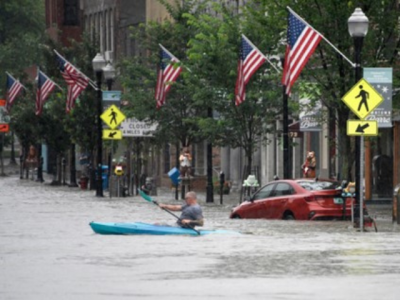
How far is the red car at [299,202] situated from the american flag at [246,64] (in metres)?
6.80

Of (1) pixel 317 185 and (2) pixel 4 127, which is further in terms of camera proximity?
(2) pixel 4 127

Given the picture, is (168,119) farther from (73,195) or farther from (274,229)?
(274,229)

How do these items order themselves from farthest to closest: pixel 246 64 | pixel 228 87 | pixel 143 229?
pixel 228 87
pixel 246 64
pixel 143 229

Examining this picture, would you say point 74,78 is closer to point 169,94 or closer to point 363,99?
point 169,94

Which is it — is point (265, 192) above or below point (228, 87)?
below

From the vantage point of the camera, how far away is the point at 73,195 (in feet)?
210

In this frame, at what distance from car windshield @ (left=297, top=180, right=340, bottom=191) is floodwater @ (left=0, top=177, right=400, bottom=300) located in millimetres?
1691

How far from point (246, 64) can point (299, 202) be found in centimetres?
926

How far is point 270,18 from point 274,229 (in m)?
11.7

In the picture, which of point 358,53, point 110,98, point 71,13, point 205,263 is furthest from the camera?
point 71,13

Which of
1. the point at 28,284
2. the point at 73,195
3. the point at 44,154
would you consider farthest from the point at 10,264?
the point at 44,154

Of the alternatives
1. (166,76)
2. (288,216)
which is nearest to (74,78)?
(166,76)

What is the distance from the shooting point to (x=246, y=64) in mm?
48500

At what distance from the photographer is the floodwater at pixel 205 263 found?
2017cm
